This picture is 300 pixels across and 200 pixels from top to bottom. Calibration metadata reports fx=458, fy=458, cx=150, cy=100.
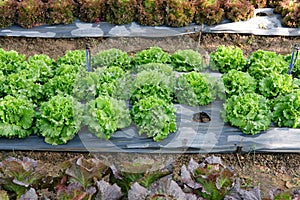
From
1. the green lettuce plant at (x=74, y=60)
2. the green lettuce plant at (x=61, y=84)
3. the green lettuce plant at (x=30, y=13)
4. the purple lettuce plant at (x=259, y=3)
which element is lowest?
the green lettuce plant at (x=61, y=84)

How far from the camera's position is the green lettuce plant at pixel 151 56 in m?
5.44

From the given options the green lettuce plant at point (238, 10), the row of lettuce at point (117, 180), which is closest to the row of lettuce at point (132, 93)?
the row of lettuce at point (117, 180)

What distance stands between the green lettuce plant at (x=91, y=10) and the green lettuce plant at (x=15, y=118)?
2.49m

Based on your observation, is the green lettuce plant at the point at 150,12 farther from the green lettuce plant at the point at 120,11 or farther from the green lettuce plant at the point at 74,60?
the green lettuce plant at the point at 74,60

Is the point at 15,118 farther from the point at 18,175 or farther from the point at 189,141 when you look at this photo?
the point at 189,141

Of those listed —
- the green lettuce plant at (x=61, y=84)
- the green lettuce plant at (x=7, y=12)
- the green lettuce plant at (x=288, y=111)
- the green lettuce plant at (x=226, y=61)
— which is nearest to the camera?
the green lettuce plant at (x=288, y=111)

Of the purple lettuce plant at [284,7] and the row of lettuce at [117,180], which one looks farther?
the purple lettuce plant at [284,7]

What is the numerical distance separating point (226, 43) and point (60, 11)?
253cm

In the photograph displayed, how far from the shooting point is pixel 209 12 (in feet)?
22.4

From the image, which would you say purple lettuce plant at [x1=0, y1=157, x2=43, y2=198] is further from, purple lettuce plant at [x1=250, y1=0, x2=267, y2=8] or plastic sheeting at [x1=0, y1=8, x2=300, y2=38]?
purple lettuce plant at [x1=250, y1=0, x2=267, y2=8]

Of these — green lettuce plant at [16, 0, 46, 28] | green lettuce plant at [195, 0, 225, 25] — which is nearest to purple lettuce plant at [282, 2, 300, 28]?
green lettuce plant at [195, 0, 225, 25]

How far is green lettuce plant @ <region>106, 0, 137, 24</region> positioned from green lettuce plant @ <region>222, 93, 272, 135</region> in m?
2.55

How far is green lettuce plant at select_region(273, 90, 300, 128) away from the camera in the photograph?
4898 mm

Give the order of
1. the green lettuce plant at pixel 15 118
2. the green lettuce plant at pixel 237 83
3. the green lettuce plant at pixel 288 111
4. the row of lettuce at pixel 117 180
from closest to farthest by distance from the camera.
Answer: the row of lettuce at pixel 117 180 → the green lettuce plant at pixel 15 118 → the green lettuce plant at pixel 288 111 → the green lettuce plant at pixel 237 83
